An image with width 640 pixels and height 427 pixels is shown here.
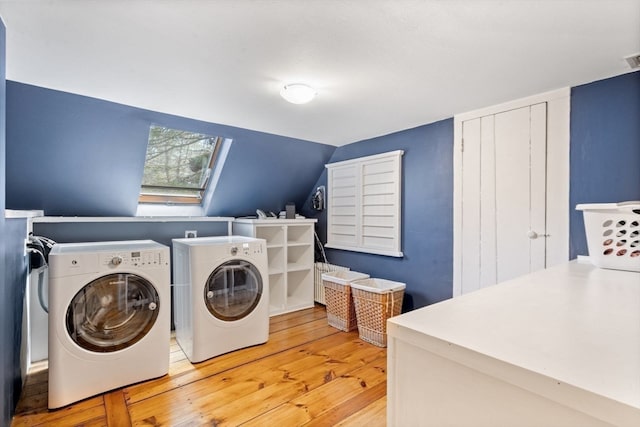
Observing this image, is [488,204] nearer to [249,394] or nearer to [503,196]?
[503,196]

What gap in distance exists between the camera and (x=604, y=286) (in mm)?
1114

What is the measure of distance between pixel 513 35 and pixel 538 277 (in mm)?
1075

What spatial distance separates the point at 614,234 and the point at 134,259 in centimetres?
262

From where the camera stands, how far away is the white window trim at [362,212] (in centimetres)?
297

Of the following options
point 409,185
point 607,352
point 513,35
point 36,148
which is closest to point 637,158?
point 513,35

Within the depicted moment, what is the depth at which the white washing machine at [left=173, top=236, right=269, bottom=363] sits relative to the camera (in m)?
2.29

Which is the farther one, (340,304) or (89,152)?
(340,304)

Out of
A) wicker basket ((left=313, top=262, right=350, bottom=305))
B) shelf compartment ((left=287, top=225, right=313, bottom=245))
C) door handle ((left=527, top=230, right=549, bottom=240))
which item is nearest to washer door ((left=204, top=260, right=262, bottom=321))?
shelf compartment ((left=287, top=225, right=313, bottom=245))

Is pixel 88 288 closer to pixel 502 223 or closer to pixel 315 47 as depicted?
pixel 315 47

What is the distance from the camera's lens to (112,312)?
2006 mm

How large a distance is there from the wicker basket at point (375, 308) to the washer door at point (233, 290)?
34.6 inches

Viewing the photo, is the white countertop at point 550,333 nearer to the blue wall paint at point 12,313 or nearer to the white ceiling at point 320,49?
the white ceiling at point 320,49

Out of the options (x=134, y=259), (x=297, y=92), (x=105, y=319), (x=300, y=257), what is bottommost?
(x=105, y=319)

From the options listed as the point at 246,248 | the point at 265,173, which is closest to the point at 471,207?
the point at 246,248
